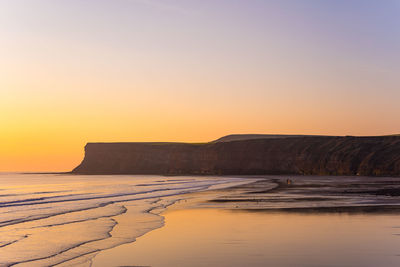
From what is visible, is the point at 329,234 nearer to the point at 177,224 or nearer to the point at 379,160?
the point at 177,224

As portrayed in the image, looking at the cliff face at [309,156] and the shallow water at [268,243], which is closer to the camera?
the shallow water at [268,243]

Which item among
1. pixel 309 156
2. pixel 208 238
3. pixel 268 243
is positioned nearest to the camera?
pixel 268 243

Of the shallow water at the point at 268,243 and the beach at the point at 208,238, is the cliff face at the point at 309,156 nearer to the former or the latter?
the beach at the point at 208,238

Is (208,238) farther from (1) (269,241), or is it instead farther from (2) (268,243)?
(2) (268,243)

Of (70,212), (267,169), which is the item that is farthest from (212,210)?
(267,169)

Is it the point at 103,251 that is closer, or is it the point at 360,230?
the point at 103,251

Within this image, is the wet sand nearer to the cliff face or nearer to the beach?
the beach

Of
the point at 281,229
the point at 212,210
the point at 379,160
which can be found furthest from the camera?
the point at 379,160

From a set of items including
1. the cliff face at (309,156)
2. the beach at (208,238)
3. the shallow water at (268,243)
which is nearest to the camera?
the shallow water at (268,243)

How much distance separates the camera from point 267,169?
182875mm

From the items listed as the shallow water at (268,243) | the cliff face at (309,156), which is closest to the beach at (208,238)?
the shallow water at (268,243)

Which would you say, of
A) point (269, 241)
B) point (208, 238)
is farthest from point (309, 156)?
point (269, 241)

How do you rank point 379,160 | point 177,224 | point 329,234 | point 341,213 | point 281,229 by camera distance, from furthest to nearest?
point 379,160 < point 341,213 < point 177,224 < point 281,229 < point 329,234

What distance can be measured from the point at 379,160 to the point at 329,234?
136 metres
